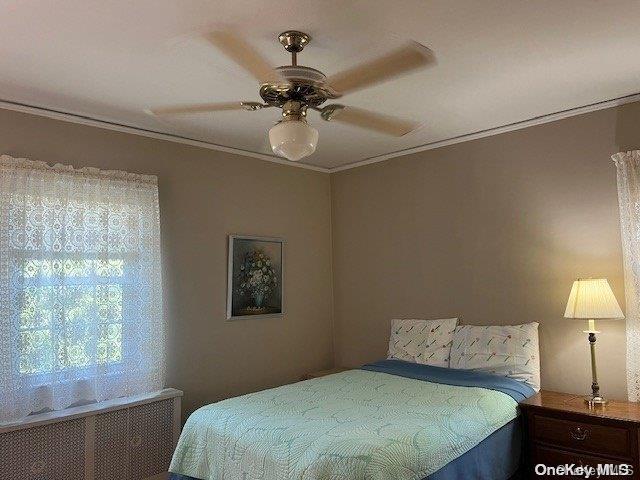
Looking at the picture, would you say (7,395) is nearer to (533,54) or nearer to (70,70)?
(70,70)

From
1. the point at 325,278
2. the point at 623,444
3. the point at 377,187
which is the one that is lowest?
the point at 623,444

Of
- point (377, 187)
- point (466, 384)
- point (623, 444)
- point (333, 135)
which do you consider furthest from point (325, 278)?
point (623, 444)

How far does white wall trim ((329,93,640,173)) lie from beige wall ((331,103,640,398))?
0.14 feet

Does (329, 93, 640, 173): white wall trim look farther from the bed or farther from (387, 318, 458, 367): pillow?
the bed

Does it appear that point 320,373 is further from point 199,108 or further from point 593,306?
point 199,108

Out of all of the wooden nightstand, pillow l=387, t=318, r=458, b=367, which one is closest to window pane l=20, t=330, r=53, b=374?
pillow l=387, t=318, r=458, b=367

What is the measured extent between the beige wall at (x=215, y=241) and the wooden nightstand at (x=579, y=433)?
2.07 meters

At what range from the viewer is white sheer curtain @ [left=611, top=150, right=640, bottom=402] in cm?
290

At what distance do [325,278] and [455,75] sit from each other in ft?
8.19

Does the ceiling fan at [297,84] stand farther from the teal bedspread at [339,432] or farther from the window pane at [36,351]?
the window pane at [36,351]

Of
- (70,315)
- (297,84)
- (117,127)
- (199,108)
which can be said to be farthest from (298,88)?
(70,315)

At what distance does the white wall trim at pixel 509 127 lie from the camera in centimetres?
311

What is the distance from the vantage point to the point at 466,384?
3.06 metres

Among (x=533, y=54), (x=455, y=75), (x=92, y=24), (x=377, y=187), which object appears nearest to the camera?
(x=92, y=24)
